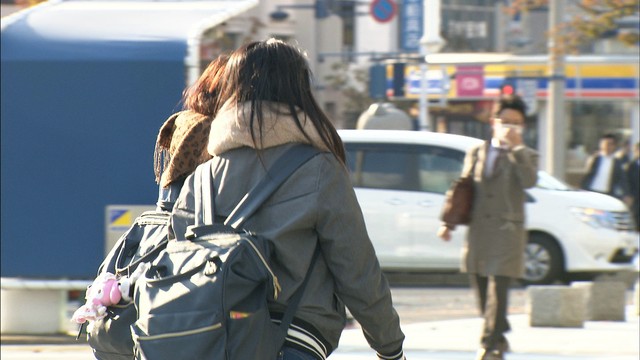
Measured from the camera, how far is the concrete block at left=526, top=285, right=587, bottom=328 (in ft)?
31.8

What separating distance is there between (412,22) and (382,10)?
132 inches

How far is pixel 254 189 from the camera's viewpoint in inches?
116

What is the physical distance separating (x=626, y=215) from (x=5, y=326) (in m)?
7.47

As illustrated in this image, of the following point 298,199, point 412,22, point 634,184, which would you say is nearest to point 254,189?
point 298,199

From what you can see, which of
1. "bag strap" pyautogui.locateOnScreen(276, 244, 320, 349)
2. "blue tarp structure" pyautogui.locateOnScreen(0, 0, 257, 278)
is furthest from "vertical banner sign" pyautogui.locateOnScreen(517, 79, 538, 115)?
"bag strap" pyautogui.locateOnScreen(276, 244, 320, 349)

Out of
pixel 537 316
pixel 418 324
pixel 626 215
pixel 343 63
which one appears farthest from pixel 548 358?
pixel 343 63

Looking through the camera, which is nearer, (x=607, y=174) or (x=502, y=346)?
(x=502, y=346)

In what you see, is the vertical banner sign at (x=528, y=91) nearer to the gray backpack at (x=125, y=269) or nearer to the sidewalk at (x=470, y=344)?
the sidewalk at (x=470, y=344)

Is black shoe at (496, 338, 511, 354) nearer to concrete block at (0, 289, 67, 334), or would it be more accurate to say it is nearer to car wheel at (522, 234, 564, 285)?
concrete block at (0, 289, 67, 334)

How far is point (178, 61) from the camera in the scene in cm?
880

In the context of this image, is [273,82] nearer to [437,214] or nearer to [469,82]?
[437,214]

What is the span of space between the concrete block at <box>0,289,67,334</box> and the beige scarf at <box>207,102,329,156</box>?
6.49 m

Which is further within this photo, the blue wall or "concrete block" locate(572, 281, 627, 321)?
"concrete block" locate(572, 281, 627, 321)

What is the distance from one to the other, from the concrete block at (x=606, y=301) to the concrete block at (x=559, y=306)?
0.45m
